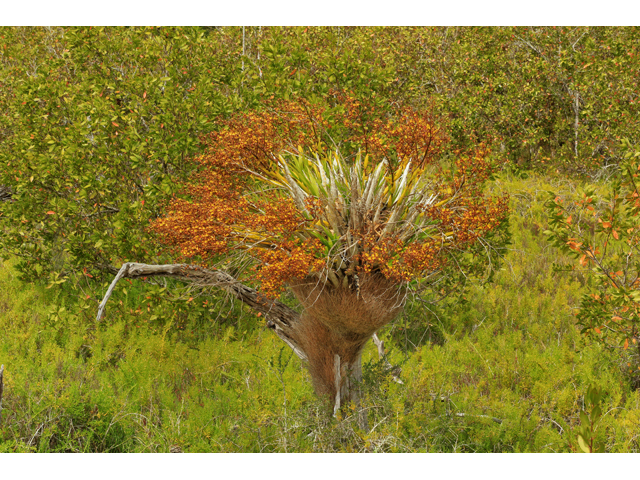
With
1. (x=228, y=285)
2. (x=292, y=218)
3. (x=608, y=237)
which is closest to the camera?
(x=292, y=218)

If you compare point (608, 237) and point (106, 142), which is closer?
point (608, 237)

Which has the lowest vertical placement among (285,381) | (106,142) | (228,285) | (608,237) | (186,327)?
(186,327)

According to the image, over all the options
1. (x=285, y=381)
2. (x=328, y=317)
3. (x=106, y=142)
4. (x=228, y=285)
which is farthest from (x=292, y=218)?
(x=106, y=142)

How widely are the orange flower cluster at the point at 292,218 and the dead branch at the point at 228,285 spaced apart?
Result: 176 mm

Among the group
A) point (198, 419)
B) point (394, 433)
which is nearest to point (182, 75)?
point (198, 419)

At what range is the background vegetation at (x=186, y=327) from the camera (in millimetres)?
5270

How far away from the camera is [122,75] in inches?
289

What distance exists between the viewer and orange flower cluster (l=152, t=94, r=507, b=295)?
4.10 meters

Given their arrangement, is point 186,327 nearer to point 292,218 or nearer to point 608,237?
point 292,218

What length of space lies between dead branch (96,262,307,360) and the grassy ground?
397 millimetres

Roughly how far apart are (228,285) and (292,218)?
46.2 inches

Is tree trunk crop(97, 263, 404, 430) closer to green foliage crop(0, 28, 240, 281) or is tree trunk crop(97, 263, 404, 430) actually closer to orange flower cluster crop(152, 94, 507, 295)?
orange flower cluster crop(152, 94, 507, 295)

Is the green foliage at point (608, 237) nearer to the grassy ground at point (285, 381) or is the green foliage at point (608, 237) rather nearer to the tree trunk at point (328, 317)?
the grassy ground at point (285, 381)

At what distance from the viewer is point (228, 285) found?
5.03 meters
